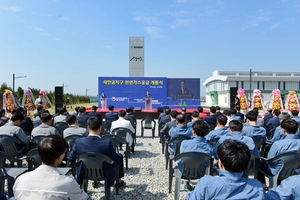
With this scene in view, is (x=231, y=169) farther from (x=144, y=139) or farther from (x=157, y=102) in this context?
(x=157, y=102)

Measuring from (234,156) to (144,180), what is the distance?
242 cm

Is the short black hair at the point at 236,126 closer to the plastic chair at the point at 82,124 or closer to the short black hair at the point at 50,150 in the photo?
the short black hair at the point at 50,150

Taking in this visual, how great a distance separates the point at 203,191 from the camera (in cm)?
132

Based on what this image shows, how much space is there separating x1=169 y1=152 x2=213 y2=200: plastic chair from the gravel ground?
477 millimetres

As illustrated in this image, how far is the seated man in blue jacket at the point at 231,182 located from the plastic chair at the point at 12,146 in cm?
299

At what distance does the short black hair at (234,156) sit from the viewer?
1.31m

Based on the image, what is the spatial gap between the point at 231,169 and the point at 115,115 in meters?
5.41

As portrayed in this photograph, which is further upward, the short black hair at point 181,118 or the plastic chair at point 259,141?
the short black hair at point 181,118

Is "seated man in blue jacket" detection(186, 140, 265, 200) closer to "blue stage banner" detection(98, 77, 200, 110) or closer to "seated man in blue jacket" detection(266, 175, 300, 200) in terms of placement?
"seated man in blue jacket" detection(266, 175, 300, 200)

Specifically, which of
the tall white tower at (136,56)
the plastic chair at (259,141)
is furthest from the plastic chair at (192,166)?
→ the tall white tower at (136,56)

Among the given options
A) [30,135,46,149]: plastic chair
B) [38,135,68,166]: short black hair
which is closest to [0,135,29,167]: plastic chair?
[30,135,46,149]: plastic chair

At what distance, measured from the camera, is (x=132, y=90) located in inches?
666

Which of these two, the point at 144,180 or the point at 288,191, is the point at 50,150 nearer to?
the point at 288,191

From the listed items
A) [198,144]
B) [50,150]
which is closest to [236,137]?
[198,144]
